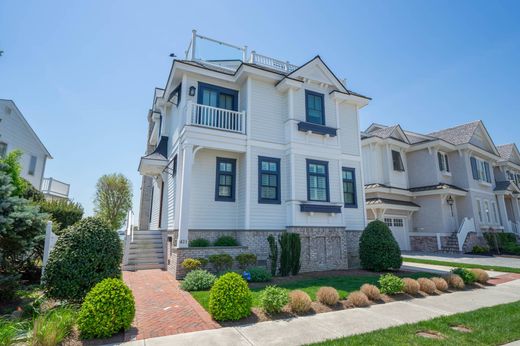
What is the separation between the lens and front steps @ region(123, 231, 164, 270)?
12.1 metres

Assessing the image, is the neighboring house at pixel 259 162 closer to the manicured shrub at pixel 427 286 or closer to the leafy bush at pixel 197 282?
the leafy bush at pixel 197 282

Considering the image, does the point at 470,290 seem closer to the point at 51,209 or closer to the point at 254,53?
the point at 254,53

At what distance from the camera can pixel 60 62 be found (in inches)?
362

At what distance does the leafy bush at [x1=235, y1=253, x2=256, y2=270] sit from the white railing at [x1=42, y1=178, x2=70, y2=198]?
24334 mm

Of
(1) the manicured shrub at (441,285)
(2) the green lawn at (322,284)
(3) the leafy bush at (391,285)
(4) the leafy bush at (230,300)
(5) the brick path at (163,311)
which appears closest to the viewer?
(5) the brick path at (163,311)

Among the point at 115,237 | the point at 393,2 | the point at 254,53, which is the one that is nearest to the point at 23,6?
the point at 115,237

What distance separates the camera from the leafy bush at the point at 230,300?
5.75m

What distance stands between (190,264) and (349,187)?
9.17 meters

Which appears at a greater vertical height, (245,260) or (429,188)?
(429,188)

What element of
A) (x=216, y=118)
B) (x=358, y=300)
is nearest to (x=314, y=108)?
(x=216, y=118)

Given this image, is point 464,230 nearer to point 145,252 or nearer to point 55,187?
point 145,252

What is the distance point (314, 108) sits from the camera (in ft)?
46.0

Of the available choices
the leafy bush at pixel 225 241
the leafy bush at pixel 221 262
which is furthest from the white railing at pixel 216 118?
the leafy bush at pixel 221 262

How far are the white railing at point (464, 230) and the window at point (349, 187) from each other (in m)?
11.5
